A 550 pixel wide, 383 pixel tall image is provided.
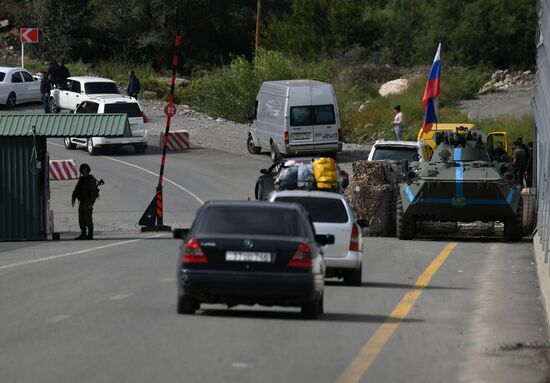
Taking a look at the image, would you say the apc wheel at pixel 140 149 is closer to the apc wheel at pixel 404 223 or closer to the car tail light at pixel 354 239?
the apc wheel at pixel 404 223

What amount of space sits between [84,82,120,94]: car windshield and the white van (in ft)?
22.5

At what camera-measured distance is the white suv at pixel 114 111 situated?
5300 centimetres

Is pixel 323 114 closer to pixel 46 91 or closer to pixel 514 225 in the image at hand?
pixel 46 91

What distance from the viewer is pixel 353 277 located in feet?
70.1

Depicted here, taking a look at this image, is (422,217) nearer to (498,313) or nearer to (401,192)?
(401,192)

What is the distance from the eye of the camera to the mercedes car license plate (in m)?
15.6

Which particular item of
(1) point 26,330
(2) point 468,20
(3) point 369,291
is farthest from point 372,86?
(1) point 26,330

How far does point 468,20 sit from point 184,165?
4598 cm

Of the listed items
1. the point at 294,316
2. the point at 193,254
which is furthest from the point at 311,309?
the point at 193,254

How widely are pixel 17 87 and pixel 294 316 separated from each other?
47840 millimetres

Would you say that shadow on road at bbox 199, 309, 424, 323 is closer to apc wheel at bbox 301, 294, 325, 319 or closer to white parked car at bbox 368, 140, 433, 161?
apc wheel at bbox 301, 294, 325, 319

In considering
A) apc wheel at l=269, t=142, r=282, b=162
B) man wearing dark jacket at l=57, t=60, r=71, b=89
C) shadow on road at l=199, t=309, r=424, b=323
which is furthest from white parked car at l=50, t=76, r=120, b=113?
shadow on road at l=199, t=309, r=424, b=323

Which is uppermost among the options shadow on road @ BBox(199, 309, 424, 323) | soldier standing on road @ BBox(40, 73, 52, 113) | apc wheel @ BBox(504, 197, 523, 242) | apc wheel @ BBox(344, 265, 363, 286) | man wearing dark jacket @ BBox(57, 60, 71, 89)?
man wearing dark jacket @ BBox(57, 60, 71, 89)

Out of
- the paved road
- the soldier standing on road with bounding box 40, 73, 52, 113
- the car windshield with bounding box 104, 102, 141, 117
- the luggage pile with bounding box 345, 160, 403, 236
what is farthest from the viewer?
the soldier standing on road with bounding box 40, 73, 52, 113
